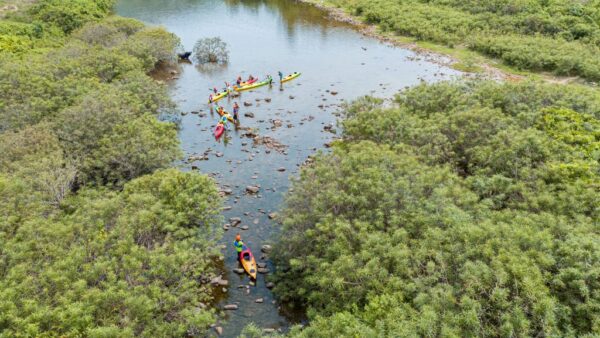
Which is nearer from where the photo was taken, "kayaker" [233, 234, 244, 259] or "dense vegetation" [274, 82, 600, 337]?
"dense vegetation" [274, 82, 600, 337]

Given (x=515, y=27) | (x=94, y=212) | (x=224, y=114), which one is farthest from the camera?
(x=515, y=27)

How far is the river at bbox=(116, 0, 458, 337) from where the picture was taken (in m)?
24.7

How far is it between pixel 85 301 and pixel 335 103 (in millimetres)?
31599

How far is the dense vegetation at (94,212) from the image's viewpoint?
14.6 meters

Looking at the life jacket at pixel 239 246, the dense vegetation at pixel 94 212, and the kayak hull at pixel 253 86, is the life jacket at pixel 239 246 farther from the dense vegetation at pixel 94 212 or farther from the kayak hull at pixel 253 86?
the kayak hull at pixel 253 86

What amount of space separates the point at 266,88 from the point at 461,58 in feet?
87.5

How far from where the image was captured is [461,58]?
169 feet

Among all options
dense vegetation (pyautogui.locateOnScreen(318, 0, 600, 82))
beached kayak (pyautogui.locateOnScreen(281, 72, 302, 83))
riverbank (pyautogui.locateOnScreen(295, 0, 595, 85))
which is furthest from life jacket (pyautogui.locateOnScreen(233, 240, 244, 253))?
dense vegetation (pyautogui.locateOnScreen(318, 0, 600, 82))

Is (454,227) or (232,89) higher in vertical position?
(454,227)

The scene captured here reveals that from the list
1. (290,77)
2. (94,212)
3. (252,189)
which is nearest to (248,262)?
(252,189)

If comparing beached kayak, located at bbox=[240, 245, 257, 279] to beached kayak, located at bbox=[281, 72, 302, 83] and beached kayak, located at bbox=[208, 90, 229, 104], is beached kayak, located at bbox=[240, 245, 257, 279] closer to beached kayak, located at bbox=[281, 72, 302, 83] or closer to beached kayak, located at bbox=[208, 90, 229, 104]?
beached kayak, located at bbox=[208, 90, 229, 104]

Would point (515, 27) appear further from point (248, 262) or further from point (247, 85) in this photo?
point (248, 262)

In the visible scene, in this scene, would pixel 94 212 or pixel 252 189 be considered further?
pixel 252 189

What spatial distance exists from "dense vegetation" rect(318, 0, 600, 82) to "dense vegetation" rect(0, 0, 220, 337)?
41422mm
